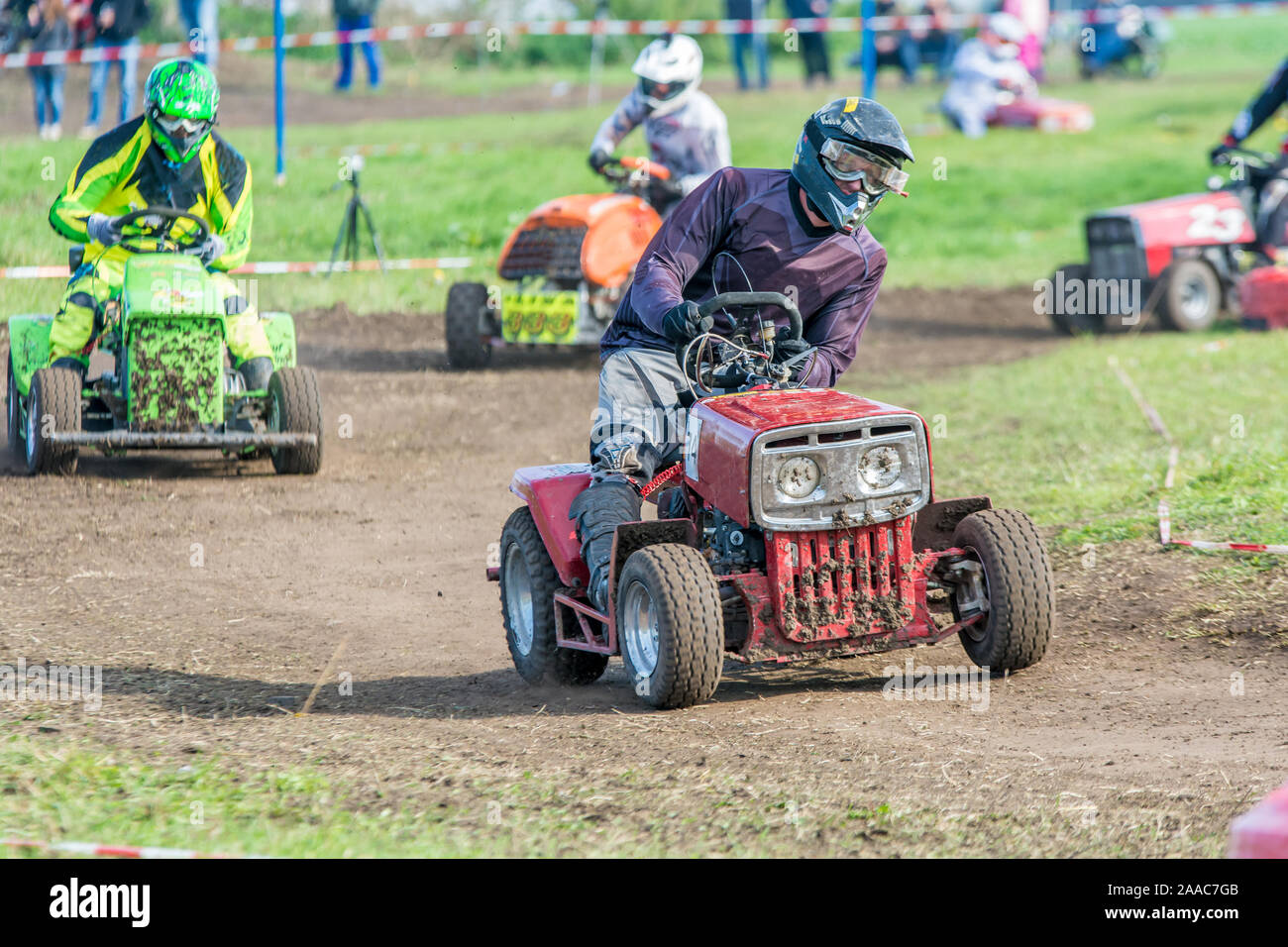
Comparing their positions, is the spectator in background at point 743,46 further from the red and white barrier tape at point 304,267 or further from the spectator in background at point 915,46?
the red and white barrier tape at point 304,267

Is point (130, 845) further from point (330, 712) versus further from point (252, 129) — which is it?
point (252, 129)

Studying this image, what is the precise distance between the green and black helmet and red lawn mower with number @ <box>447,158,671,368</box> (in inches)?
147

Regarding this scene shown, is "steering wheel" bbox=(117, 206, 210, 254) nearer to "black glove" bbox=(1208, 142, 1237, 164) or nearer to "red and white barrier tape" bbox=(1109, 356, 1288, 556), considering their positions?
"red and white barrier tape" bbox=(1109, 356, 1288, 556)

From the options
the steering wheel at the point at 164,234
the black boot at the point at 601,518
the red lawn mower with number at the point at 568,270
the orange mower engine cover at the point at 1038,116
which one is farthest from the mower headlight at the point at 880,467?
the orange mower engine cover at the point at 1038,116

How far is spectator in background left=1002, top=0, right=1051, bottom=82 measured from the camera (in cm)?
2845

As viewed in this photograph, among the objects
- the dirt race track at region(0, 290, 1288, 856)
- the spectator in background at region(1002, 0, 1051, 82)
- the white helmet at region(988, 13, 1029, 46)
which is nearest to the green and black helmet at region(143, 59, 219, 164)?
the dirt race track at region(0, 290, 1288, 856)

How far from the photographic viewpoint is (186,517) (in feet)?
28.0

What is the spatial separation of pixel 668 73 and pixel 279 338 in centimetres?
427

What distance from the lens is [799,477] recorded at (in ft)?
16.6

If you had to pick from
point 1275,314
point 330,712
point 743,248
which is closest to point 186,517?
point 330,712

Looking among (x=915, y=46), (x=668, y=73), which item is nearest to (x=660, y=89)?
(x=668, y=73)

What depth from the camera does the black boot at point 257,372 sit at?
9.33m

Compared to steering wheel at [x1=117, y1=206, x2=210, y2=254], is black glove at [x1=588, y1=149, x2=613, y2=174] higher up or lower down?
higher up

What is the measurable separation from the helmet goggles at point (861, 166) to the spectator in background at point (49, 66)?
14.7 meters
